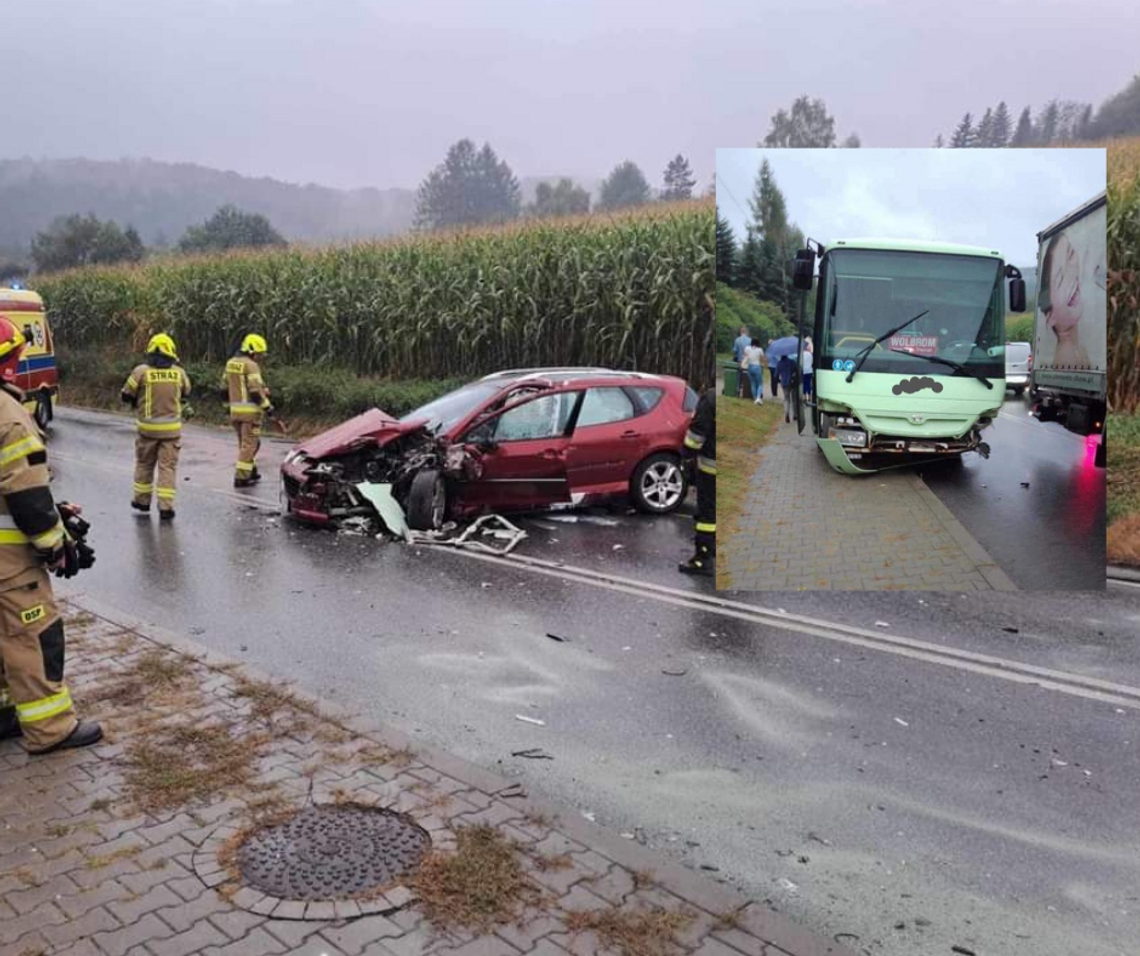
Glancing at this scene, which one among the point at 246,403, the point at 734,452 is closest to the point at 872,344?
the point at 734,452

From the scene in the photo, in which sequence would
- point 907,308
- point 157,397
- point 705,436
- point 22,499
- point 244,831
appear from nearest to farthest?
point 244,831
point 22,499
point 907,308
point 705,436
point 157,397

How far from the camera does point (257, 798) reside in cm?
435

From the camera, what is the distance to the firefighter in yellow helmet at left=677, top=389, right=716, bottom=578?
719 cm

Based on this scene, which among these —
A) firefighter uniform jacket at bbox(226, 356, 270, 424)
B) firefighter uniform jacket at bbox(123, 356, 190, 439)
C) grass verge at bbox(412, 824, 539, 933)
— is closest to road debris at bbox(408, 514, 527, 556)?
firefighter uniform jacket at bbox(123, 356, 190, 439)

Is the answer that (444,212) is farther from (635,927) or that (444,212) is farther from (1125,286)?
(635,927)

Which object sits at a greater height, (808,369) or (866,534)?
(808,369)

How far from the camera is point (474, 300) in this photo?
62.0ft

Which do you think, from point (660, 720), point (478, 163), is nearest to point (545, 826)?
point (660, 720)

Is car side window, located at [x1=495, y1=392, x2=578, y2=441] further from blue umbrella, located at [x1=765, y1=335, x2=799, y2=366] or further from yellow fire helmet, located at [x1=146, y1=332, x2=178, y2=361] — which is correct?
blue umbrella, located at [x1=765, y1=335, x2=799, y2=366]

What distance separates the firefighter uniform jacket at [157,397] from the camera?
1096 cm

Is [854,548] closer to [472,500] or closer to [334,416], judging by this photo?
[472,500]

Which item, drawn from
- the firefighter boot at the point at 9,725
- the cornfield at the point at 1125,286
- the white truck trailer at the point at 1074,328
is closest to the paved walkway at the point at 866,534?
the white truck trailer at the point at 1074,328

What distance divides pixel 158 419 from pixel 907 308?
8.07 metres

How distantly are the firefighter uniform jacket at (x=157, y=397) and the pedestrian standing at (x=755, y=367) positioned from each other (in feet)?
23.0
